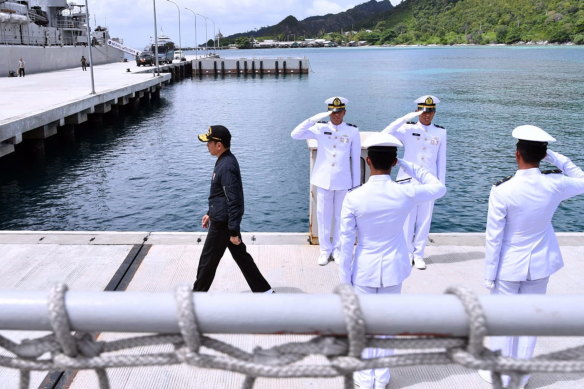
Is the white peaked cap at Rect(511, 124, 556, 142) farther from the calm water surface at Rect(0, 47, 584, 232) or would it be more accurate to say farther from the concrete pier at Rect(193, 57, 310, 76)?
the concrete pier at Rect(193, 57, 310, 76)

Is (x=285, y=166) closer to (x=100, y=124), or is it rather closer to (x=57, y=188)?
(x=57, y=188)

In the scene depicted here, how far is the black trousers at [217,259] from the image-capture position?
4.98 metres

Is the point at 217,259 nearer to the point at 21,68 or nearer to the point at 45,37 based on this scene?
the point at 21,68

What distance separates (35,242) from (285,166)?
12828 mm

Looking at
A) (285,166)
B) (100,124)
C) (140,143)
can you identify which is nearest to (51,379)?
(285,166)

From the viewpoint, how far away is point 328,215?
20.7 feet

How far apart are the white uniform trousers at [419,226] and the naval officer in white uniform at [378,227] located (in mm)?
2209

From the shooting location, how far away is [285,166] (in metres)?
19.1

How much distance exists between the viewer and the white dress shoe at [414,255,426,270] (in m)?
6.02

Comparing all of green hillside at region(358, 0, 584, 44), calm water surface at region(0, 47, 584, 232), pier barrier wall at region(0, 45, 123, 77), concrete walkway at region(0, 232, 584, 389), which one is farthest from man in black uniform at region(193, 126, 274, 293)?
green hillside at region(358, 0, 584, 44)

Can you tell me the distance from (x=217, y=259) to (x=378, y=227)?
1866 millimetres

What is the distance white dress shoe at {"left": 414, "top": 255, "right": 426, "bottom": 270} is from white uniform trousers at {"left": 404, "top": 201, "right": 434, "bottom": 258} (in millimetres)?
38

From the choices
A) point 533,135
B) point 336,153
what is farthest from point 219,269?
point 533,135

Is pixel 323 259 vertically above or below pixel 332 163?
below
